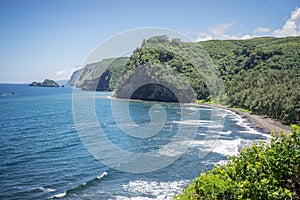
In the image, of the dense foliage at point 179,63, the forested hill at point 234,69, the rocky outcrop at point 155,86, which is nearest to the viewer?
the forested hill at point 234,69

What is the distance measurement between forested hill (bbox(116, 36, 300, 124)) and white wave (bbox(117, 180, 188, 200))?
45.7 m

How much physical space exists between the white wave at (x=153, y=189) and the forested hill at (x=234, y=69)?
4575cm

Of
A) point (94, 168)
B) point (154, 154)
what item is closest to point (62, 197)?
point (94, 168)

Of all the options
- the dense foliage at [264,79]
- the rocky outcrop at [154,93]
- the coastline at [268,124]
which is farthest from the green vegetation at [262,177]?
the rocky outcrop at [154,93]

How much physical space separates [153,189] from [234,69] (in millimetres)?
113370

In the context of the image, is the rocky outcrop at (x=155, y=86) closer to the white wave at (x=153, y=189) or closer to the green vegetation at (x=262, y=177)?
the white wave at (x=153, y=189)

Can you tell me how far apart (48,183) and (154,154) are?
13.7m

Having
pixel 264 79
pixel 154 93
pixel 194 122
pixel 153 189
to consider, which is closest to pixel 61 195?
pixel 153 189

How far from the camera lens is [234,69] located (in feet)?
423

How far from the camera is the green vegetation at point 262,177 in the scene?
29.9ft

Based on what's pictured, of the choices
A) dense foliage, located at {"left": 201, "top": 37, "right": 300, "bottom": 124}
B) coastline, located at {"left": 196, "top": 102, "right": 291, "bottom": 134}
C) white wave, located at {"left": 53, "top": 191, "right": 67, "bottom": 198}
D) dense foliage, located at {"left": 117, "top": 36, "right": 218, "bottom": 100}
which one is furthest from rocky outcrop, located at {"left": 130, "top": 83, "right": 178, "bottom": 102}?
white wave, located at {"left": 53, "top": 191, "right": 67, "bottom": 198}

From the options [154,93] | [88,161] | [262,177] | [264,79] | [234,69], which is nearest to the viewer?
[262,177]

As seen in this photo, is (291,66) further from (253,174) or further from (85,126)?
(253,174)

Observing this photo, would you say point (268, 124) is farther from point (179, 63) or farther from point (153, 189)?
point (179, 63)
